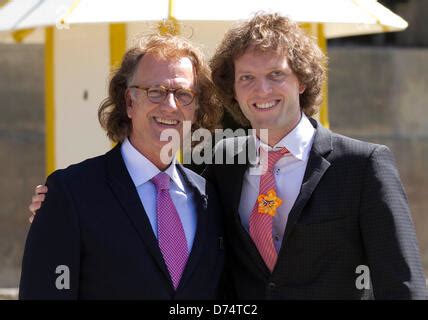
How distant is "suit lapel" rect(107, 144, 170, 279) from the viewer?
260cm

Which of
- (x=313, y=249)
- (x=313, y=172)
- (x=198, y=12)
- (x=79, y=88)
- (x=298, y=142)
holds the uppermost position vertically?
(x=198, y=12)

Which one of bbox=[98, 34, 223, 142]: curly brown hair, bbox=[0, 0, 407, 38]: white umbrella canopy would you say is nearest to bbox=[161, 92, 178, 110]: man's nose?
bbox=[98, 34, 223, 142]: curly brown hair

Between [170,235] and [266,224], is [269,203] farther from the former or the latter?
[170,235]

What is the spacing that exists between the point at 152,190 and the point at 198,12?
50.2 inches

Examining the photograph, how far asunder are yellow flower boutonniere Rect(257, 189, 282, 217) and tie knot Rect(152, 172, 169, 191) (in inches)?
11.4

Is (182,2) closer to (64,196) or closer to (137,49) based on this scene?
(137,49)

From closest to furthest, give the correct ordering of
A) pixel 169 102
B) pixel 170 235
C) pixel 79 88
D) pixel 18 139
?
pixel 170 235 < pixel 169 102 < pixel 79 88 < pixel 18 139

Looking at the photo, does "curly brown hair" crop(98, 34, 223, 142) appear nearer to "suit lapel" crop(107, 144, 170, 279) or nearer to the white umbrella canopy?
"suit lapel" crop(107, 144, 170, 279)

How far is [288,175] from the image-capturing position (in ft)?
9.16

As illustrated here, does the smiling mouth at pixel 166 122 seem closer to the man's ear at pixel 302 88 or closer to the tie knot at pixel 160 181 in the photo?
the tie knot at pixel 160 181

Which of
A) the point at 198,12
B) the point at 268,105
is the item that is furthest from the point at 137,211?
the point at 198,12

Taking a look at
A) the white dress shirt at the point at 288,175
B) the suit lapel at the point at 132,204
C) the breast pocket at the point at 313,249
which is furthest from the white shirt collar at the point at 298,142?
the suit lapel at the point at 132,204

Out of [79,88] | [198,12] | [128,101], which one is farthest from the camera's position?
[79,88]

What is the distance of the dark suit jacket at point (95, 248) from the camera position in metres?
2.54
